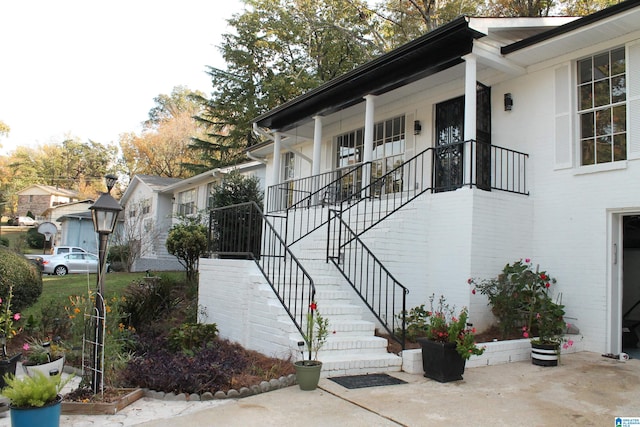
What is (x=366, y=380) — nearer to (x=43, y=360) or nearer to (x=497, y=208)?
(x=43, y=360)

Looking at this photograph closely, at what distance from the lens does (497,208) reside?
7.53 m

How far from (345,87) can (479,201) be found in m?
4.38

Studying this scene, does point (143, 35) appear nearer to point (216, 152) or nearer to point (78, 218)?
point (216, 152)

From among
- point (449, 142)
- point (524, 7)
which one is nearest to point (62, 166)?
point (524, 7)

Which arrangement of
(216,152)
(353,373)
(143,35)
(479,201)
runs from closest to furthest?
(353,373), (479,201), (143,35), (216,152)

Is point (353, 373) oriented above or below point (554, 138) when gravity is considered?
below

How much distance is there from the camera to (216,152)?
31344mm

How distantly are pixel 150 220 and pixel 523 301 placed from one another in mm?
20610

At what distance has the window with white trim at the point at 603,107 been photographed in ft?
23.5

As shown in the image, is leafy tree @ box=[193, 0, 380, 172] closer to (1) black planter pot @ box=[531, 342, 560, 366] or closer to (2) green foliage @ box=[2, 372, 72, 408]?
(1) black planter pot @ box=[531, 342, 560, 366]

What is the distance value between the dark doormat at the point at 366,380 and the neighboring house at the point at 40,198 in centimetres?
5277

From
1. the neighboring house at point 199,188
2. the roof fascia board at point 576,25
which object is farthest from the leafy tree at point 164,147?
the roof fascia board at point 576,25

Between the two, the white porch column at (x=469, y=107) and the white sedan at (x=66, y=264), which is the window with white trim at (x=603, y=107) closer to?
the white porch column at (x=469, y=107)

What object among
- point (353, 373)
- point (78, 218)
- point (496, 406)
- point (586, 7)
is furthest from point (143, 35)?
point (78, 218)
